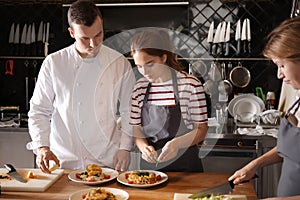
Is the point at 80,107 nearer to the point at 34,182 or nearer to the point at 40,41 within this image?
the point at 34,182

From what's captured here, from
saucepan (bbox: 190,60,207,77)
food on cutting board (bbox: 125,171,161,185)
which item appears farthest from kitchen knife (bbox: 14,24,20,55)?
food on cutting board (bbox: 125,171,161,185)

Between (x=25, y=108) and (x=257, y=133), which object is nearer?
(x=257, y=133)

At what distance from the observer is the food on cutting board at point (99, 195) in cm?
144

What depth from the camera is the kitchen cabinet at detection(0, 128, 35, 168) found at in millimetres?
2950

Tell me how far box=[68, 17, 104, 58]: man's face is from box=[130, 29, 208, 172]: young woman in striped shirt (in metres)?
0.17

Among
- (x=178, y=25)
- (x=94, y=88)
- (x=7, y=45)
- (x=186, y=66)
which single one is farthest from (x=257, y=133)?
(x=7, y=45)

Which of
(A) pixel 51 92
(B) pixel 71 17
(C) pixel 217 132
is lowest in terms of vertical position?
(C) pixel 217 132

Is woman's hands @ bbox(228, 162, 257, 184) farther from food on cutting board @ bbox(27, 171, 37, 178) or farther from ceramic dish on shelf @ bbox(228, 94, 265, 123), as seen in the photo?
ceramic dish on shelf @ bbox(228, 94, 265, 123)

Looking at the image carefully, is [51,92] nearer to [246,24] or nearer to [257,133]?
[257,133]

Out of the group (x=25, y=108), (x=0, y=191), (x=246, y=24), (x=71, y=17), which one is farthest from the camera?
(x=25, y=108)

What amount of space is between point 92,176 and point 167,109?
48cm

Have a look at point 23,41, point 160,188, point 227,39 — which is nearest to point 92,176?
point 160,188

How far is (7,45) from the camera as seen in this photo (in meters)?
3.46

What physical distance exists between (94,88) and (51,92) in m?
0.20
